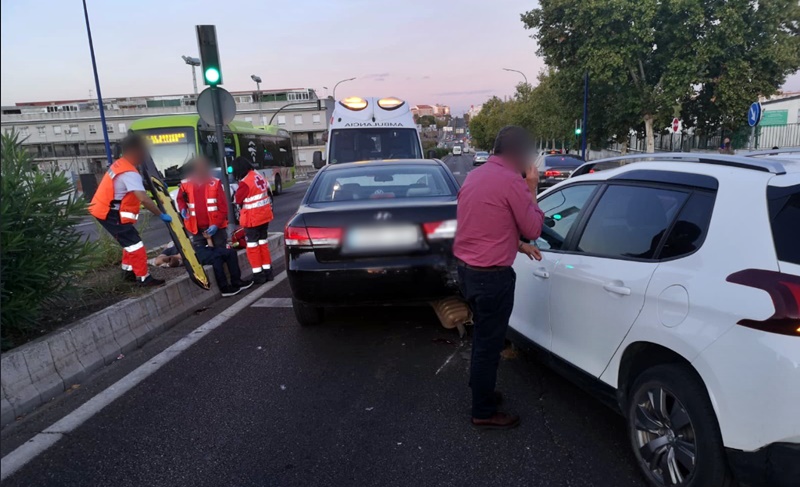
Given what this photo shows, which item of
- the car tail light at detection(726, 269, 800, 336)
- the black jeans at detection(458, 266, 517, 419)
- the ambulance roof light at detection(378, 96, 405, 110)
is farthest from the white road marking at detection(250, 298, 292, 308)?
the ambulance roof light at detection(378, 96, 405, 110)

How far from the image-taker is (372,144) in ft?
37.1

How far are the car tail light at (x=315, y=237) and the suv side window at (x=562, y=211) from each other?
162 cm

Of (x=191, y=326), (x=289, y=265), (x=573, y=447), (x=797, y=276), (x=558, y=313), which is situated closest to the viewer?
(x=797, y=276)

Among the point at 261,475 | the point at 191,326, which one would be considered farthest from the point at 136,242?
the point at 261,475

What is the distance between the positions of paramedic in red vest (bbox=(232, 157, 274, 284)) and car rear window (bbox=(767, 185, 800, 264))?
18.7ft

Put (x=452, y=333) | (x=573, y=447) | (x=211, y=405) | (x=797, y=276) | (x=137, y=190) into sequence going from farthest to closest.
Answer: (x=137, y=190) → (x=452, y=333) → (x=211, y=405) → (x=573, y=447) → (x=797, y=276)

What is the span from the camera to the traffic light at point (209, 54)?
7.73 metres

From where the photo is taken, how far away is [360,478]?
9.53 feet

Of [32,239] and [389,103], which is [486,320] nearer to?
[32,239]

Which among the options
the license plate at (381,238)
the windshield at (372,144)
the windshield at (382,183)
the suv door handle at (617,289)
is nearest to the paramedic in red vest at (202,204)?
the windshield at (382,183)

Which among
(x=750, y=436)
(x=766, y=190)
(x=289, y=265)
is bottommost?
(x=750, y=436)

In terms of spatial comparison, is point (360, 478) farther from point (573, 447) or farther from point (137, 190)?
point (137, 190)

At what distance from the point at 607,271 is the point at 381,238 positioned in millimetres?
1982

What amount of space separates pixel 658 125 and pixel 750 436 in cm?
3022
